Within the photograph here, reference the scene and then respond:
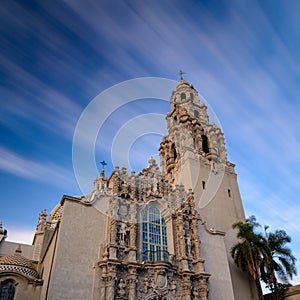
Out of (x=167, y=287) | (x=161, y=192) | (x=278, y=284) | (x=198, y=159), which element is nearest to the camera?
(x=167, y=287)

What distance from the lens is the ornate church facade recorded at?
18766 millimetres

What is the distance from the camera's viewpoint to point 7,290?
755 inches

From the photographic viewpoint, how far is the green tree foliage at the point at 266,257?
23406 millimetres

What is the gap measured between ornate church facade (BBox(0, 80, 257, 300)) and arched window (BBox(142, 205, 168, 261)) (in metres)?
0.08

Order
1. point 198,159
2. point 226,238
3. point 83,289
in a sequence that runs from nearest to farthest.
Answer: point 83,289 → point 226,238 → point 198,159

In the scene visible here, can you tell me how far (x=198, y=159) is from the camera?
1262 inches

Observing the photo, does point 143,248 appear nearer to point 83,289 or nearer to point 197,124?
point 83,289

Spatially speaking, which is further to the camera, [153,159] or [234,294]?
[153,159]

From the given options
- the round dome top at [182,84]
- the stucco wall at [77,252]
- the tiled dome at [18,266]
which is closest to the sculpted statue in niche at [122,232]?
the stucco wall at [77,252]

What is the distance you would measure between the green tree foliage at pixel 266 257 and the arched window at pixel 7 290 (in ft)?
58.1

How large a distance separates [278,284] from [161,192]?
39.9 feet

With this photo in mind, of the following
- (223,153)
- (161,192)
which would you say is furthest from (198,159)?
(161,192)

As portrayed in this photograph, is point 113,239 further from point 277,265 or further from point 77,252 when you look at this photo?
point 277,265

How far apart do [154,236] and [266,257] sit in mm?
9351
